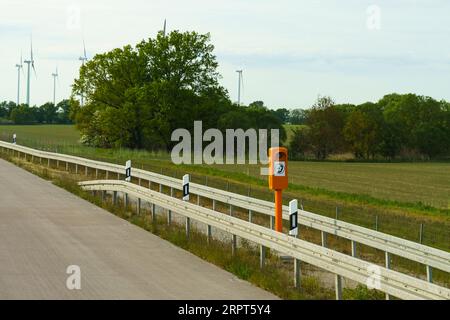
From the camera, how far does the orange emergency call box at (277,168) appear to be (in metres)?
12.7

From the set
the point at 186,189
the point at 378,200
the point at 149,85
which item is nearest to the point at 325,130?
the point at 149,85

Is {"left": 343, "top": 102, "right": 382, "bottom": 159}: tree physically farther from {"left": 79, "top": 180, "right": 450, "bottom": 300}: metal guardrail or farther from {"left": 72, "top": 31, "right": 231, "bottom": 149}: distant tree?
{"left": 79, "top": 180, "right": 450, "bottom": 300}: metal guardrail

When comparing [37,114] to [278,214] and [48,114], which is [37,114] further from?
[278,214]

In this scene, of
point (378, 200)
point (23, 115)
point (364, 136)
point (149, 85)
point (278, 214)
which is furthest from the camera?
point (23, 115)

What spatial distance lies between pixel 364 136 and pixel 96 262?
85590 mm

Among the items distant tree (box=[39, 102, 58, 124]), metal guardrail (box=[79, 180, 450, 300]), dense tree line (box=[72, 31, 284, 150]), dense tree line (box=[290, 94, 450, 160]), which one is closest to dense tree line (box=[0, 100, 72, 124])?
distant tree (box=[39, 102, 58, 124])

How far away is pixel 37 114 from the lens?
176 m

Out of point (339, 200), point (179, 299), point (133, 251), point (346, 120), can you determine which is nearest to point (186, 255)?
point (133, 251)

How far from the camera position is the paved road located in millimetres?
9711

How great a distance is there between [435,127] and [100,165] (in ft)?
278

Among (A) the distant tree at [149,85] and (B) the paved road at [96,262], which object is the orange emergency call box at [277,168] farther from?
(A) the distant tree at [149,85]

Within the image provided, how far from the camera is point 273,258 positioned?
1355 centimetres

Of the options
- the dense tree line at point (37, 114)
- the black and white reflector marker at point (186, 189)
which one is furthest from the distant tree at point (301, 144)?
the dense tree line at point (37, 114)
